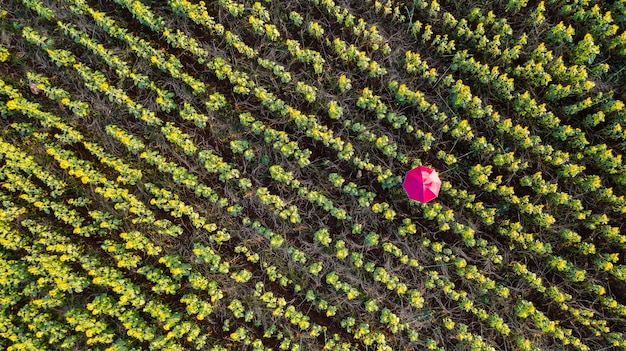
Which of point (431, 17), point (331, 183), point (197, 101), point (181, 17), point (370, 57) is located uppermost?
point (431, 17)

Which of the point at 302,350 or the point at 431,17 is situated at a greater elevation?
the point at 431,17

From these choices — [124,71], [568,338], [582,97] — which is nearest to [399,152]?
[582,97]

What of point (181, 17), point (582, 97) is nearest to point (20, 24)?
point (181, 17)

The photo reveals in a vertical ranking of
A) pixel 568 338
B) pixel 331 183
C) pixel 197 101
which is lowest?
pixel 568 338

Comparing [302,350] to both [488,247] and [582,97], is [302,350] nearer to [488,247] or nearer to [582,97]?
[488,247]

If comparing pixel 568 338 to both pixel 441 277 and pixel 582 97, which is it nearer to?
pixel 441 277

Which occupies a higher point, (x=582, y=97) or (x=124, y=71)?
(x=582, y=97)
